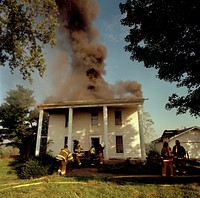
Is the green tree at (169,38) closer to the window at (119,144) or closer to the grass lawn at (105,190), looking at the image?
the grass lawn at (105,190)

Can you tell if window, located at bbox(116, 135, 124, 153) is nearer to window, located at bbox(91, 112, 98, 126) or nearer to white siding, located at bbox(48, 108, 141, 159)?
white siding, located at bbox(48, 108, 141, 159)

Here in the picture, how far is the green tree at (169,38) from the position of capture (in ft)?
24.9

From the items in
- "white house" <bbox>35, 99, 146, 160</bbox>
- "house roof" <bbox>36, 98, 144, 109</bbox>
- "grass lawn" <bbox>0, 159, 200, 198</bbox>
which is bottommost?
"grass lawn" <bbox>0, 159, 200, 198</bbox>

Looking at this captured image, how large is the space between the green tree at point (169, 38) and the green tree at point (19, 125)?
16.3 m

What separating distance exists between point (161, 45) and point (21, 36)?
26.9 ft

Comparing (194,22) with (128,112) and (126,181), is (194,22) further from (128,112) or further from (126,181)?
(128,112)

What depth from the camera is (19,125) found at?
20109 millimetres

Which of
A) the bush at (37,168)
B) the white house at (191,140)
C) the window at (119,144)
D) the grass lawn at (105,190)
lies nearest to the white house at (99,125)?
the window at (119,144)

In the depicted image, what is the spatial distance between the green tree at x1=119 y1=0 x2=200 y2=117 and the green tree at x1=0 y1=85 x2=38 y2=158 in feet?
53.4

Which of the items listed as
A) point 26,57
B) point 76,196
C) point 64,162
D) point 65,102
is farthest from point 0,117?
point 76,196

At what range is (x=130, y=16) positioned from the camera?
9.12m

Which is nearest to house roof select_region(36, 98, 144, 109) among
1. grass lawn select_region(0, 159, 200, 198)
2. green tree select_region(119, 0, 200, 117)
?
green tree select_region(119, 0, 200, 117)

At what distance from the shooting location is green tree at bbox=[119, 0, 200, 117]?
7.60m

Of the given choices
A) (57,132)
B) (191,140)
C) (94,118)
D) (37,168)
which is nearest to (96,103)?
(94,118)
